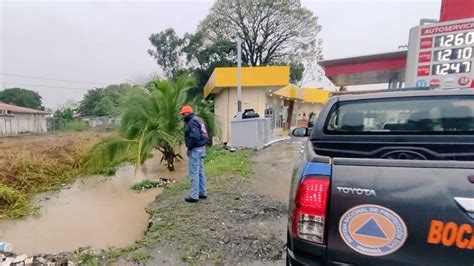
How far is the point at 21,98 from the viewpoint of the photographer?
167ft

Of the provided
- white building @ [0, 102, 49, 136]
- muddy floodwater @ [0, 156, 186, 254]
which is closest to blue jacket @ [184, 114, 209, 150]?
muddy floodwater @ [0, 156, 186, 254]

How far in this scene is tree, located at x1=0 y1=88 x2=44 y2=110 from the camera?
5072 centimetres

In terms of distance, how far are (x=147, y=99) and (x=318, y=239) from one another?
751cm

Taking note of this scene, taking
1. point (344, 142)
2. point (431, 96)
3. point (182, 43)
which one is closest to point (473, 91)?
point (431, 96)

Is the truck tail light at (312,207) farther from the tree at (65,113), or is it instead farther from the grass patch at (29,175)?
the tree at (65,113)

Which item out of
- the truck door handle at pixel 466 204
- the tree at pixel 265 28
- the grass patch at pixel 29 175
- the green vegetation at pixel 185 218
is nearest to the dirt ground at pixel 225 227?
the green vegetation at pixel 185 218

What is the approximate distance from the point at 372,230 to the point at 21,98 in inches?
2478

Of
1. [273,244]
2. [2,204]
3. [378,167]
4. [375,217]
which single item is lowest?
[2,204]

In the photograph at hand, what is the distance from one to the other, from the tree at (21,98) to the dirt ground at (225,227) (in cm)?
5845

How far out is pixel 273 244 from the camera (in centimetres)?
341

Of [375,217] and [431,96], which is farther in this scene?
[431,96]

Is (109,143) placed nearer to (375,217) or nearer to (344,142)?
(344,142)

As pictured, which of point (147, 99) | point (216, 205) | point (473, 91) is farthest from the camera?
point (147, 99)

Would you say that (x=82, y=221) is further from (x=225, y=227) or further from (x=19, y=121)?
(x=19, y=121)
